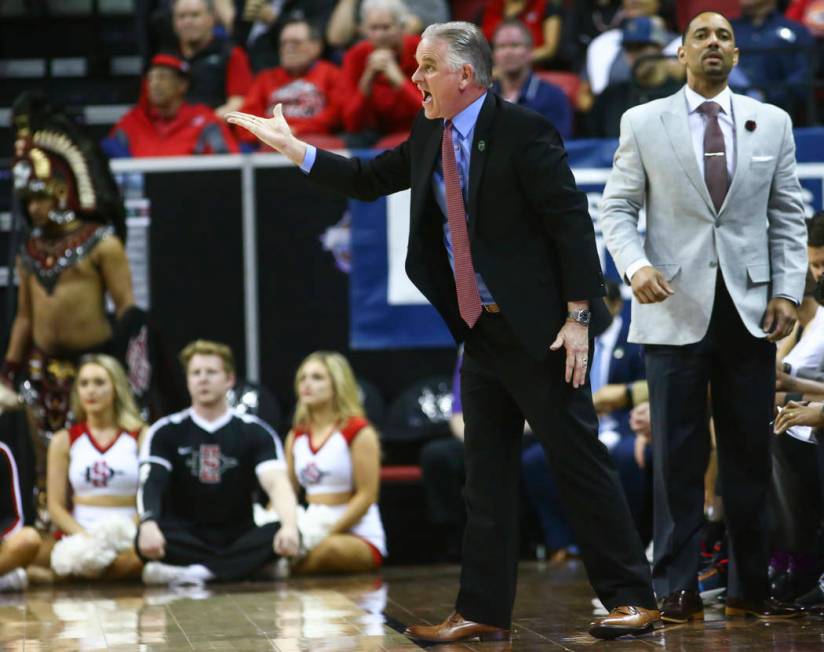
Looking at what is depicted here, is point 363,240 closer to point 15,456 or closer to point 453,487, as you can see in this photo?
point 453,487

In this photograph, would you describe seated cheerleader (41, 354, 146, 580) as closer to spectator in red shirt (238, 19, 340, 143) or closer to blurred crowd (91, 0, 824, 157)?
blurred crowd (91, 0, 824, 157)

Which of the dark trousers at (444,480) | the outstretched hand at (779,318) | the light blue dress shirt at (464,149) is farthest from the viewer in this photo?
the dark trousers at (444,480)

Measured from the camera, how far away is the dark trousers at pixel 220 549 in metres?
6.68

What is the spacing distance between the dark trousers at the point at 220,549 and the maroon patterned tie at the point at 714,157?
10.0ft

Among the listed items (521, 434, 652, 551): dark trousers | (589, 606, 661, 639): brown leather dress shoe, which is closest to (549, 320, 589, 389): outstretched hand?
(589, 606, 661, 639): brown leather dress shoe

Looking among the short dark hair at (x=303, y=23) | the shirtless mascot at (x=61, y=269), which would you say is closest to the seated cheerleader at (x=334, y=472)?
the shirtless mascot at (x=61, y=269)

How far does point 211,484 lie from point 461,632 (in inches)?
112

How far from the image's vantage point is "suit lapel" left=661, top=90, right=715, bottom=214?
4.56 metres

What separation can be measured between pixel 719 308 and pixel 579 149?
3.72 metres

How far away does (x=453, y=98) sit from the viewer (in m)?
4.16

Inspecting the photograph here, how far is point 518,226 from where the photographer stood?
416 centimetres

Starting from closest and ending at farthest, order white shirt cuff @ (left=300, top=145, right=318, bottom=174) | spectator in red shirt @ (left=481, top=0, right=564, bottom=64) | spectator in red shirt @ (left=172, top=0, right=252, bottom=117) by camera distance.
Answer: white shirt cuff @ (left=300, top=145, right=318, bottom=174) < spectator in red shirt @ (left=172, top=0, right=252, bottom=117) < spectator in red shirt @ (left=481, top=0, right=564, bottom=64)

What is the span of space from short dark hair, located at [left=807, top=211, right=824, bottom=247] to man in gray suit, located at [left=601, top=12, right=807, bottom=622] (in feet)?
1.46

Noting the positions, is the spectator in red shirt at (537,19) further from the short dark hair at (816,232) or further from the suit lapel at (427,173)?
the suit lapel at (427,173)
